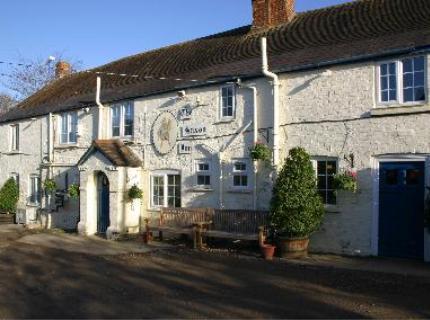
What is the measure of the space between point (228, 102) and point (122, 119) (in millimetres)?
5218

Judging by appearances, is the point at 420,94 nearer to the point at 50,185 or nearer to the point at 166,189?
the point at 166,189

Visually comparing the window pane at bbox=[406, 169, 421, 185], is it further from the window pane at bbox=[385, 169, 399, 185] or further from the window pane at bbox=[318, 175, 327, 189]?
the window pane at bbox=[318, 175, 327, 189]

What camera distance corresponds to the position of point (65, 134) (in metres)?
22.8

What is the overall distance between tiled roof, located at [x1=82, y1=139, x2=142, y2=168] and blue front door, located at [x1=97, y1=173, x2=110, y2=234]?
1.06 metres

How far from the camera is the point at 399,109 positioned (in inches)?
505

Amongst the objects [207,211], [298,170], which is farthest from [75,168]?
[298,170]

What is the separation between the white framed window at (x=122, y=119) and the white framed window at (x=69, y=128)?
2303 millimetres

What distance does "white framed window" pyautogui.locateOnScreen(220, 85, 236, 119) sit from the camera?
16469 millimetres

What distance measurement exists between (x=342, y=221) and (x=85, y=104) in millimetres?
12086

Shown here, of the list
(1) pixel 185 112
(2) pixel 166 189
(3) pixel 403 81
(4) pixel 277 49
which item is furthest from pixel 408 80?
(2) pixel 166 189

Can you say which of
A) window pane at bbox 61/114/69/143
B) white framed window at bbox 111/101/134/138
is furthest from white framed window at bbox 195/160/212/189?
window pane at bbox 61/114/69/143

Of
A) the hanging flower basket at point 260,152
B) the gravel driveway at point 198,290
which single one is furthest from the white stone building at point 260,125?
the gravel driveway at point 198,290

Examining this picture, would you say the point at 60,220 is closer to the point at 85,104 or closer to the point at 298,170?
the point at 85,104

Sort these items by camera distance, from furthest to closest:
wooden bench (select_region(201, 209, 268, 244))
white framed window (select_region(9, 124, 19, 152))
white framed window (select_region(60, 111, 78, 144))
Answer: white framed window (select_region(9, 124, 19, 152)), white framed window (select_region(60, 111, 78, 144)), wooden bench (select_region(201, 209, 268, 244))
